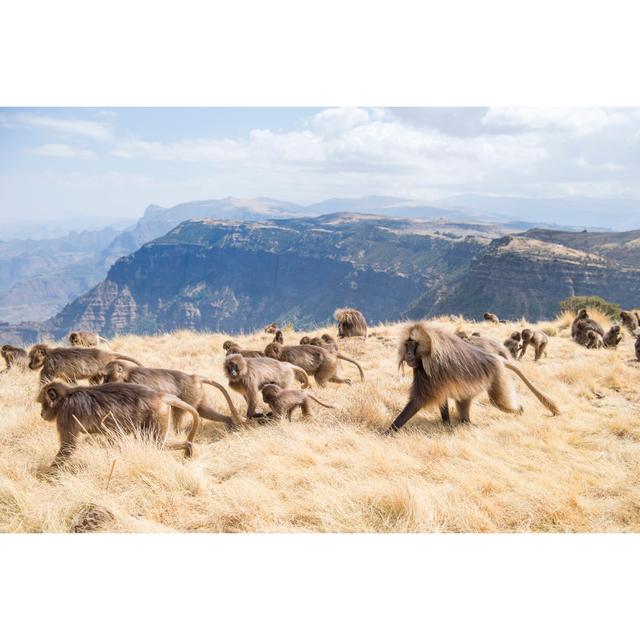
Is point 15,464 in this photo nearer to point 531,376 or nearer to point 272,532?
point 272,532

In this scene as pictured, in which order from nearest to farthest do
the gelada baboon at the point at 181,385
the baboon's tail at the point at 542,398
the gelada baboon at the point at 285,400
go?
1. the gelada baboon at the point at 181,385
2. the baboon's tail at the point at 542,398
3. the gelada baboon at the point at 285,400

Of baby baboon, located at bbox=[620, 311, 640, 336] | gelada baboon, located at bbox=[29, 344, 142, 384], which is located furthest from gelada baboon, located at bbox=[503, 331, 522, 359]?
gelada baboon, located at bbox=[29, 344, 142, 384]

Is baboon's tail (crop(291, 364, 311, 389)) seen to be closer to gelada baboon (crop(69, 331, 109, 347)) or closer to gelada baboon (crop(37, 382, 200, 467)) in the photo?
gelada baboon (crop(37, 382, 200, 467))

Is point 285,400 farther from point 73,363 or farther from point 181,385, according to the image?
point 73,363

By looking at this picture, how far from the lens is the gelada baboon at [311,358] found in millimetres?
8953

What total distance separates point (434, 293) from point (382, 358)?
95414 millimetres

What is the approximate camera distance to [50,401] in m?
5.27

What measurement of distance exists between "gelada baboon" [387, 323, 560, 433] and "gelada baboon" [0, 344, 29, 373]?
8.08m

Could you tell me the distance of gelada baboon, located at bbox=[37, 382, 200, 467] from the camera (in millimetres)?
5246

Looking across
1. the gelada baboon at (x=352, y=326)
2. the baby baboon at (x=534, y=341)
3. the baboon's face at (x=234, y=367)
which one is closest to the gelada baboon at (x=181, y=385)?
the baboon's face at (x=234, y=367)

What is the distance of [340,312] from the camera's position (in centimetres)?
1474

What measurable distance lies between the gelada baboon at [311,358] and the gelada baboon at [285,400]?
164 cm

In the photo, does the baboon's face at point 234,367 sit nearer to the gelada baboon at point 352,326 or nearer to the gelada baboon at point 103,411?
the gelada baboon at point 103,411

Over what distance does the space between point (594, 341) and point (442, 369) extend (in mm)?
7799
